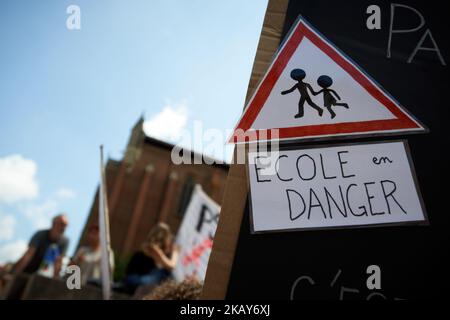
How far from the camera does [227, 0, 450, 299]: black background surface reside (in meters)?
1.15

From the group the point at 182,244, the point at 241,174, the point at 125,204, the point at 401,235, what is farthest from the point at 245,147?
the point at 125,204

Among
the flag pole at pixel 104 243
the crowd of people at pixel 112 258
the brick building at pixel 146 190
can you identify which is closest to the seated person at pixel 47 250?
the crowd of people at pixel 112 258

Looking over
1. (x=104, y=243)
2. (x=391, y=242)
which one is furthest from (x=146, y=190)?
(x=391, y=242)

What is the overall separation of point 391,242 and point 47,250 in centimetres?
441

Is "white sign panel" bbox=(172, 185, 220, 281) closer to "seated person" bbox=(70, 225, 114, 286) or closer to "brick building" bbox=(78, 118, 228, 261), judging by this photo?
"seated person" bbox=(70, 225, 114, 286)

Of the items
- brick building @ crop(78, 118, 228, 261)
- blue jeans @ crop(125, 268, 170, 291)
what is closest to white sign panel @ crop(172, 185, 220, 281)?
blue jeans @ crop(125, 268, 170, 291)

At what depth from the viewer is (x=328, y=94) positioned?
1.44m

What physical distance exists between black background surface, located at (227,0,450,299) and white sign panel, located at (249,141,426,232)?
37mm

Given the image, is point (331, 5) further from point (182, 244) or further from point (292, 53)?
point (182, 244)

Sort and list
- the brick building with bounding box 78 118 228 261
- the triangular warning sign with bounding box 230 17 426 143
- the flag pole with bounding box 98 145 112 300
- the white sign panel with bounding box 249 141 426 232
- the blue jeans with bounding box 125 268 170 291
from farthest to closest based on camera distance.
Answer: the brick building with bounding box 78 118 228 261 < the blue jeans with bounding box 125 268 170 291 < the flag pole with bounding box 98 145 112 300 < the triangular warning sign with bounding box 230 17 426 143 < the white sign panel with bounding box 249 141 426 232

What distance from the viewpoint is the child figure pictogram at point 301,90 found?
1.43 m

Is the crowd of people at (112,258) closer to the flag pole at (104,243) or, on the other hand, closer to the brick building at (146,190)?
the flag pole at (104,243)

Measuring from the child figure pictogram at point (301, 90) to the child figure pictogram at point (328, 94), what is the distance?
0.03 m

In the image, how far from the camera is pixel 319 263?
1207mm
